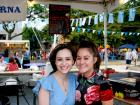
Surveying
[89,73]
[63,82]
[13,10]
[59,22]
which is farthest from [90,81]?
[59,22]

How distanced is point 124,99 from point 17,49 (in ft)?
99.4

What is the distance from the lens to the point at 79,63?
2955 millimetres

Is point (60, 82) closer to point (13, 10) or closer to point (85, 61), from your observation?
point (85, 61)

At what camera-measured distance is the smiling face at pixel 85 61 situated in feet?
9.66

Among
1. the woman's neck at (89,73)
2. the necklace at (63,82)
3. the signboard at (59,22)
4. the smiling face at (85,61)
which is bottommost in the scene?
the necklace at (63,82)

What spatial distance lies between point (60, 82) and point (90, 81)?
9.5 inches

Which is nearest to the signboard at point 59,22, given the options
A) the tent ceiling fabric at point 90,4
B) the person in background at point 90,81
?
the tent ceiling fabric at point 90,4

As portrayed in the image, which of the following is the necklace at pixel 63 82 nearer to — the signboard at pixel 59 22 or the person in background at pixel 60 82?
the person in background at pixel 60 82

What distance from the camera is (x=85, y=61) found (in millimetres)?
2945

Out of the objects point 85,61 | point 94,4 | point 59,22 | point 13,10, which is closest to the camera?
point 85,61

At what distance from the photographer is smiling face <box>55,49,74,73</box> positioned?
2.92m

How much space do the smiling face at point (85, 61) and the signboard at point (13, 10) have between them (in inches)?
150

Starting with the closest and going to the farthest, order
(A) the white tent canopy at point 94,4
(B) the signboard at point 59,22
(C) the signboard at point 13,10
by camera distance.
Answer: (C) the signboard at point 13,10 → (A) the white tent canopy at point 94,4 → (B) the signboard at point 59,22

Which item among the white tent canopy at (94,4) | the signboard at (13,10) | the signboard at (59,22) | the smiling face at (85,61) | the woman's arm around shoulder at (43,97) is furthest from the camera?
the signboard at (59,22)
